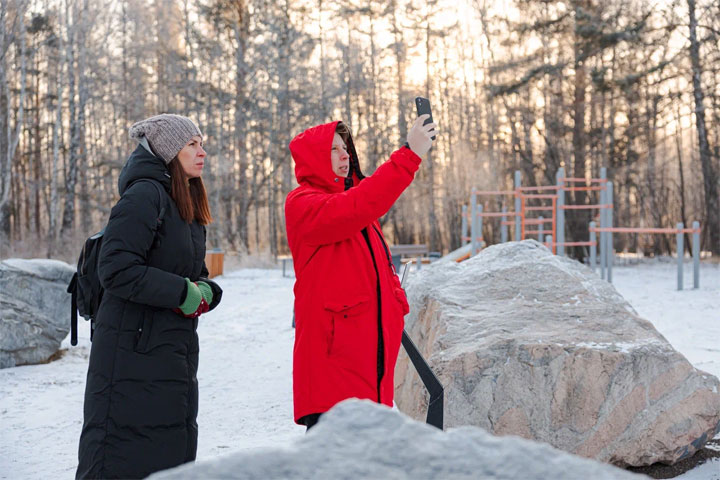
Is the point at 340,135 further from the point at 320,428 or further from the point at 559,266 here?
the point at 559,266

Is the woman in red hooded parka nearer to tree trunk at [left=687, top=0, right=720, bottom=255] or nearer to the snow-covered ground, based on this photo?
the snow-covered ground

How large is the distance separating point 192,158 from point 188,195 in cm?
15

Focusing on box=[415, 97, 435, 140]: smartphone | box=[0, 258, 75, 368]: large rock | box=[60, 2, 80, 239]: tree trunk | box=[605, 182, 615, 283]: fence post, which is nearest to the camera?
box=[415, 97, 435, 140]: smartphone

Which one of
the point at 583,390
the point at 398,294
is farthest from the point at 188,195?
the point at 583,390

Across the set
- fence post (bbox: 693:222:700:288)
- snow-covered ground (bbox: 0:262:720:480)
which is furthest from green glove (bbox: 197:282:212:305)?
fence post (bbox: 693:222:700:288)

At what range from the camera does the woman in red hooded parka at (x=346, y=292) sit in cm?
231

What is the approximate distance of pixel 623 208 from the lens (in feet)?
94.6

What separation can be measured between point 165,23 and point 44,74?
19.1 ft

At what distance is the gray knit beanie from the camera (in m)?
2.60

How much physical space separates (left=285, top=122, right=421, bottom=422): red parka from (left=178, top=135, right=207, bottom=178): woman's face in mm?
418

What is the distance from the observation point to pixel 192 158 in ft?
8.68

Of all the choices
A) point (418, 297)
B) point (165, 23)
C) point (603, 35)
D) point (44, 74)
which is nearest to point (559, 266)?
point (418, 297)

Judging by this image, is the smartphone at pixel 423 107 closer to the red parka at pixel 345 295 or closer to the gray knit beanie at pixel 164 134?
the red parka at pixel 345 295

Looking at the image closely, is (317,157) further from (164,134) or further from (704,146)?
(704,146)
